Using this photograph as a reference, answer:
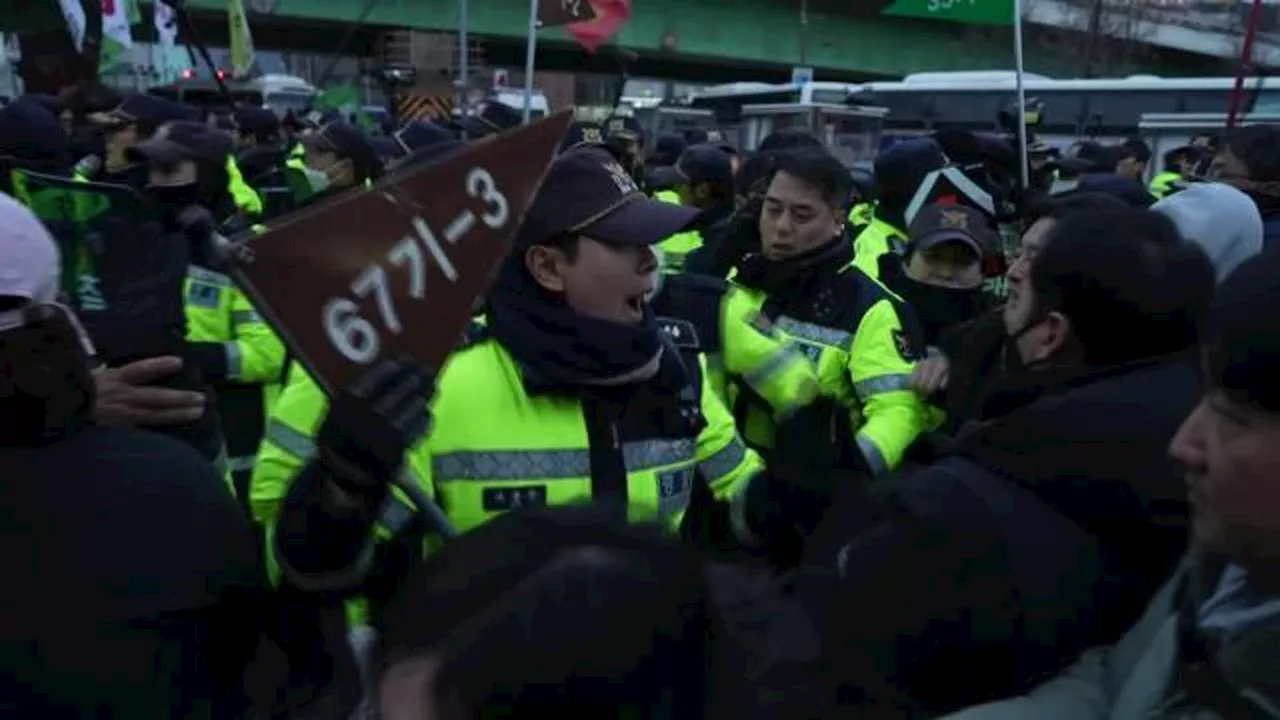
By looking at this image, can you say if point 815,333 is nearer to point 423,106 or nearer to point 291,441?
point 291,441

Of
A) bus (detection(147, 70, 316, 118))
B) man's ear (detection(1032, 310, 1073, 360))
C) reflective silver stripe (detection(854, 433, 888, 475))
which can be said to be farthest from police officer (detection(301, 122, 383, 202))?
bus (detection(147, 70, 316, 118))

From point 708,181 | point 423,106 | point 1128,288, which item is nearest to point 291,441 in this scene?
point 1128,288

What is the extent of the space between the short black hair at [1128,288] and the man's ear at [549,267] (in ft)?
2.91

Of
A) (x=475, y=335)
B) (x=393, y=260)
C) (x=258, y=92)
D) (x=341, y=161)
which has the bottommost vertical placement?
(x=258, y=92)

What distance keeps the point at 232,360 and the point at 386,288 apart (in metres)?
2.83

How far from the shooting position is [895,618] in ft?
5.94

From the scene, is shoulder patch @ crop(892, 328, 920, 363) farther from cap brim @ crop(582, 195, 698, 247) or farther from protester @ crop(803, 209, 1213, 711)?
protester @ crop(803, 209, 1213, 711)

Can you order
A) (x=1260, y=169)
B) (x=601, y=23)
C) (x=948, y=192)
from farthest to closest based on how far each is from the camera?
(x=601, y=23), (x=948, y=192), (x=1260, y=169)

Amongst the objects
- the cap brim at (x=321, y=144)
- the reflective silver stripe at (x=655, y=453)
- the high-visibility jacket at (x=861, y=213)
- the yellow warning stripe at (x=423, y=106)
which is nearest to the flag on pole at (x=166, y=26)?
the yellow warning stripe at (x=423, y=106)

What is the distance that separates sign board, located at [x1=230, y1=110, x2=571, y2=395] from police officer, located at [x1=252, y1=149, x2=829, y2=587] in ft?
0.92

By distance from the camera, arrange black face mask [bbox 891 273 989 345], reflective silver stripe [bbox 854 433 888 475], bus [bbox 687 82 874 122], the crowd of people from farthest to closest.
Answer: bus [bbox 687 82 874 122]
black face mask [bbox 891 273 989 345]
reflective silver stripe [bbox 854 433 888 475]
the crowd of people

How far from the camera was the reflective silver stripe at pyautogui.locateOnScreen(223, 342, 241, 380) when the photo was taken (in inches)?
183

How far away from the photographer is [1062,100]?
2220 centimetres

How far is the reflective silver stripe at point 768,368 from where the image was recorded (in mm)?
3615
